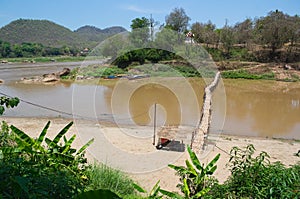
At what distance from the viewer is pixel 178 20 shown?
24.8 meters

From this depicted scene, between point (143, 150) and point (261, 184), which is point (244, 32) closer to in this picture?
point (143, 150)

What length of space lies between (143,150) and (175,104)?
6412 millimetres

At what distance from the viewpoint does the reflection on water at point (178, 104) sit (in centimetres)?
956

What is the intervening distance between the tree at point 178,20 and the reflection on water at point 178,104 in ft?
25.8

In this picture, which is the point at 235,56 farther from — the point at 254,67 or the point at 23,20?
the point at 23,20

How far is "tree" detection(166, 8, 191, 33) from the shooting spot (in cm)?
2452

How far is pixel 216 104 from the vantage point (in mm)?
11531

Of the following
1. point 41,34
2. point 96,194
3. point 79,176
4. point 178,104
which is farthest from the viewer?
point 41,34

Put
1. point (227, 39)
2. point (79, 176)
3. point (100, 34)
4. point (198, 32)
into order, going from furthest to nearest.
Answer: point (100, 34) → point (198, 32) → point (227, 39) → point (79, 176)

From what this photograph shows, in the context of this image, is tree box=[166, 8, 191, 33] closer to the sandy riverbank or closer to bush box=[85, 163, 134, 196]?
the sandy riverbank

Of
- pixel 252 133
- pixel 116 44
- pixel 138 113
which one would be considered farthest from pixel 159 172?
pixel 116 44

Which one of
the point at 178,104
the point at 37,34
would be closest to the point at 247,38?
the point at 178,104

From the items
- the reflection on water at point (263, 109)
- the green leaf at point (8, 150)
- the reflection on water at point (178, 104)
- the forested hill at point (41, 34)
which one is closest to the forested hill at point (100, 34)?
the forested hill at point (41, 34)

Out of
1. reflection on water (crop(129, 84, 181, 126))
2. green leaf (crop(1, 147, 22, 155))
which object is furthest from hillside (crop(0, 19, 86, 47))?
green leaf (crop(1, 147, 22, 155))
